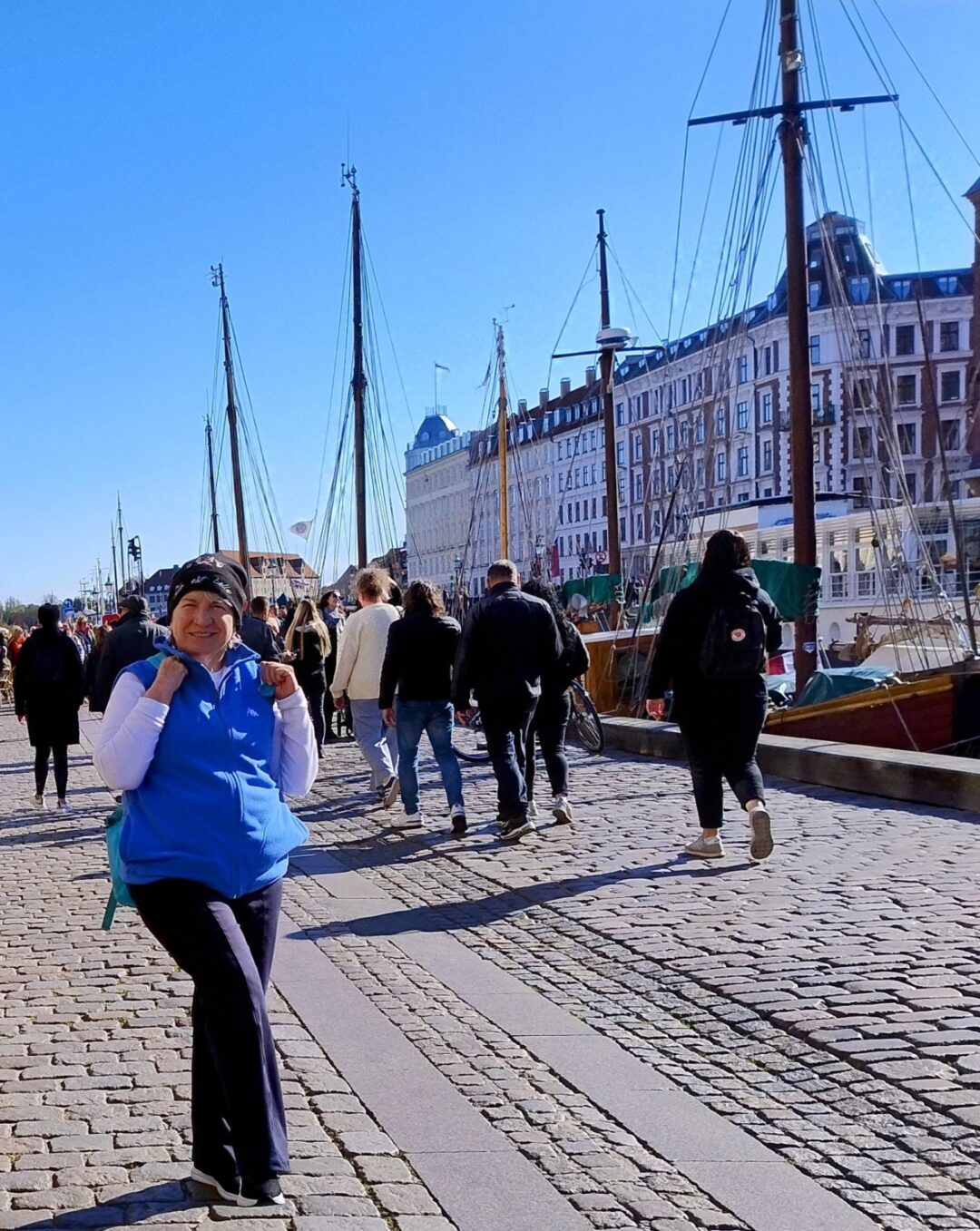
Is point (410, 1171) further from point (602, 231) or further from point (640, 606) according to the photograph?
point (602, 231)

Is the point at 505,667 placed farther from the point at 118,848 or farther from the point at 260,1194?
the point at 260,1194

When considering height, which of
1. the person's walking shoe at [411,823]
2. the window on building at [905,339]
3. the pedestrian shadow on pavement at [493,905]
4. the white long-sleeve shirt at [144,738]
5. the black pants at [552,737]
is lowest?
the pedestrian shadow on pavement at [493,905]

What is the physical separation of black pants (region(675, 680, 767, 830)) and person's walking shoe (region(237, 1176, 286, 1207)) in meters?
5.39

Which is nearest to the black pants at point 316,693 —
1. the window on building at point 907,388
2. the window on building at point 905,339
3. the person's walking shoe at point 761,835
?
the person's walking shoe at point 761,835

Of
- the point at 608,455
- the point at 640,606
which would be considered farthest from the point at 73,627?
the point at 640,606

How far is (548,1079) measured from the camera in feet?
16.4

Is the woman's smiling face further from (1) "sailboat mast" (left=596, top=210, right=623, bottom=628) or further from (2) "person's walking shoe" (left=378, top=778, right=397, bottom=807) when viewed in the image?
(1) "sailboat mast" (left=596, top=210, right=623, bottom=628)

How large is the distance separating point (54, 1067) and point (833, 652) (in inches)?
1087

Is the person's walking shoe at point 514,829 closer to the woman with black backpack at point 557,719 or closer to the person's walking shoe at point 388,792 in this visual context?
the woman with black backpack at point 557,719

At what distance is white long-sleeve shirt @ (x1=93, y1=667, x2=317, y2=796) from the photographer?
369cm

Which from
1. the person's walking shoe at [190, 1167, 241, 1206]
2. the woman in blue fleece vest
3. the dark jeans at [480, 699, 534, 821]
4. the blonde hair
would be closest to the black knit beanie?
the woman in blue fleece vest

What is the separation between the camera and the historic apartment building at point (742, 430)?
2094 cm

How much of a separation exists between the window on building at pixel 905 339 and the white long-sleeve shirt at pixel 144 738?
7286 cm

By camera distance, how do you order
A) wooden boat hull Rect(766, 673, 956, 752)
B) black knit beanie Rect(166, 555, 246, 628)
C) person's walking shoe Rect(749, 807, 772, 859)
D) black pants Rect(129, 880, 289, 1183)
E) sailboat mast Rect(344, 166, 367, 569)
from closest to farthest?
black pants Rect(129, 880, 289, 1183)
black knit beanie Rect(166, 555, 246, 628)
person's walking shoe Rect(749, 807, 772, 859)
wooden boat hull Rect(766, 673, 956, 752)
sailboat mast Rect(344, 166, 367, 569)
